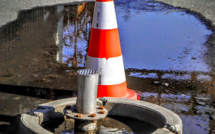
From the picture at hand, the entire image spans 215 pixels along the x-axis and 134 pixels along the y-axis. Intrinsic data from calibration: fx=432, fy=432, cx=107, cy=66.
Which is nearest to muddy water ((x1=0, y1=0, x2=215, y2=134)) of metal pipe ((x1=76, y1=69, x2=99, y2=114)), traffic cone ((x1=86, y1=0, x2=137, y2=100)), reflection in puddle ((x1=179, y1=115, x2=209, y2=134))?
reflection in puddle ((x1=179, y1=115, x2=209, y2=134))

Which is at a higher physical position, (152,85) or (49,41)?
Answer: (49,41)

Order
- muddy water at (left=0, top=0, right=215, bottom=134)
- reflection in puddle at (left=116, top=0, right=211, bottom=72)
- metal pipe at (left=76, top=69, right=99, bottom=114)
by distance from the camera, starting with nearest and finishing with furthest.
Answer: metal pipe at (left=76, top=69, right=99, bottom=114), muddy water at (left=0, top=0, right=215, bottom=134), reflection in puddle at (left=116, top=0, right=211, bottom=72)

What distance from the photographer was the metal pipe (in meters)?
3.46

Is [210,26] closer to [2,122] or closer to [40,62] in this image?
[40,62]

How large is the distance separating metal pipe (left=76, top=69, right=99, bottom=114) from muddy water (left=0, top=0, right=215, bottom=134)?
3.34ft

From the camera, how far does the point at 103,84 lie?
4590 mm

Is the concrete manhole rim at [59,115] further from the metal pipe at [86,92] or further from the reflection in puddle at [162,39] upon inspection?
the reflection in puddle at [162,39]

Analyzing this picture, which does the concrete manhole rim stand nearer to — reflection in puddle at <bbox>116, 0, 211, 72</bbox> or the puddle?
the puddle

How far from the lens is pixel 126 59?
7008 millimetres

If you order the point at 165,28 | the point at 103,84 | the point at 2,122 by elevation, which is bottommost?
the point at 2,122

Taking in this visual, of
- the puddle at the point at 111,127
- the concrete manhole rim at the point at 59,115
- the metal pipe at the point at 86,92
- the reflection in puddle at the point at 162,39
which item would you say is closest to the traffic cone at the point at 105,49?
the concrete manhole rim at the point at 59,115

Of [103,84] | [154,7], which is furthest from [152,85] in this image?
[154,7]

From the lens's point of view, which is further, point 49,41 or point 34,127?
point 49,41

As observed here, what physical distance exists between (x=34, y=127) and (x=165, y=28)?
6632 millimetres
